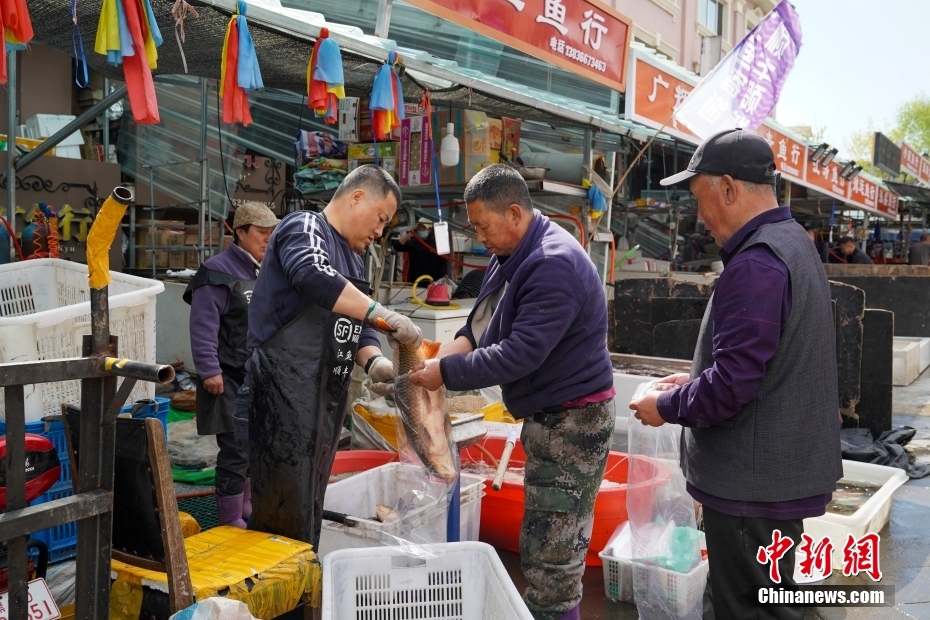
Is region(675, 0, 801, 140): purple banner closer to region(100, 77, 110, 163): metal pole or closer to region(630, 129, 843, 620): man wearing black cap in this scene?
region(630, 129, 843, 620): man wearing black cap

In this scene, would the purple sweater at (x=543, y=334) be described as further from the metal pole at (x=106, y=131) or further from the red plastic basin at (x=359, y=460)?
the metal pole at (x=106, y=131)

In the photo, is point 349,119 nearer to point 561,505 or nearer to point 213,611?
point 561,505

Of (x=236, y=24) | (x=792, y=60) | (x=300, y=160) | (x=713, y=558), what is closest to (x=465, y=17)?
(x=236, y=24)

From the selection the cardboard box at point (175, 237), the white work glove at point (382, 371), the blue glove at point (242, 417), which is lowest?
the blue glove at point (242, 417)

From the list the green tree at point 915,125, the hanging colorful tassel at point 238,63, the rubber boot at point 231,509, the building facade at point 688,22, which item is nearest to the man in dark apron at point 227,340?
the rubber boot at point 231,509

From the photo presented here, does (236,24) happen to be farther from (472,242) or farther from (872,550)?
(472,242)

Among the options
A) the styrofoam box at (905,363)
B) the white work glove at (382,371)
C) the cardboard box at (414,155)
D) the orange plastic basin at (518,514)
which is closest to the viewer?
the white work glove at (382,371)

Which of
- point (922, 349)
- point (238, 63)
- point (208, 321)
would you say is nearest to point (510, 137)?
point (238, 63)

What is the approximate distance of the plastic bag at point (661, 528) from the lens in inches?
140

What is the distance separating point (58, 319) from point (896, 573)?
4949 mm

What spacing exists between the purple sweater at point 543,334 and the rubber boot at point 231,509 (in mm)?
1932

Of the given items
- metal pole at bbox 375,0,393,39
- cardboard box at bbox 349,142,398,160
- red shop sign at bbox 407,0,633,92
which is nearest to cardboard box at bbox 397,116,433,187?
cardboard box at bbox 349,142,398,160

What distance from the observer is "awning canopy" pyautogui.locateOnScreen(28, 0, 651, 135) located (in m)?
4.09

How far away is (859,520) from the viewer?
168 inches
